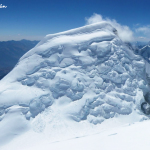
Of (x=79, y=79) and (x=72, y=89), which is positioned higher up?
(x=79, y=79)

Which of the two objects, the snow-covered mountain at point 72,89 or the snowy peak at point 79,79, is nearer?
the snow-covered mountain at point 72,89

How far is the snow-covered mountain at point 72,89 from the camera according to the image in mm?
14797

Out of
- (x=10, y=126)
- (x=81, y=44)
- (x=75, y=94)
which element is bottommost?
(x=10, y=126)

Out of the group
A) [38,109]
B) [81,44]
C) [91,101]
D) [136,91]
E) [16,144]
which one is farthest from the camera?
[81,44]

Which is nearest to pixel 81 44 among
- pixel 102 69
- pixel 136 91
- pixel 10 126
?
pixel 102 69

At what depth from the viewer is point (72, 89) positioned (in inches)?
711

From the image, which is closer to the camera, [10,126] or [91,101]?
[10,126]

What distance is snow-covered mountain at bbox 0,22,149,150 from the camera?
14.8 metres

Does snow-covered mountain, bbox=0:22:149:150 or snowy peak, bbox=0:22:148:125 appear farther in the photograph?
snowy peak, bbox=0:22:148:125

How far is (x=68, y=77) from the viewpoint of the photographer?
18766 mm

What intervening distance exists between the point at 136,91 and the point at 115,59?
16.4 feet

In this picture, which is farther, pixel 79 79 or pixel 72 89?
pixel 79 79

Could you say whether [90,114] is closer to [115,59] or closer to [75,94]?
[75,94]

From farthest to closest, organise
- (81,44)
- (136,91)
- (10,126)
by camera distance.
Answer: (81,44) < (136,91) < (10,126)
